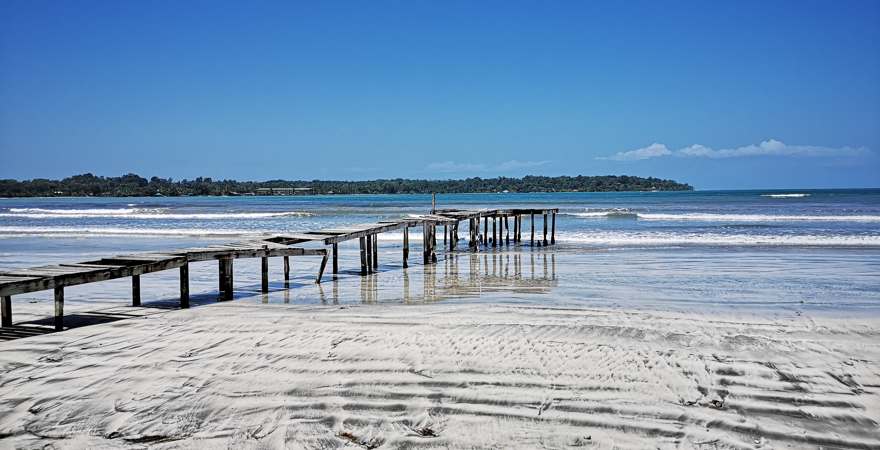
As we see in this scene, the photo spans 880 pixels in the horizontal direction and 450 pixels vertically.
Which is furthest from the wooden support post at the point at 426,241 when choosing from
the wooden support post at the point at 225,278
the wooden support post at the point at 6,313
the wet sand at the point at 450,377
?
the wooden support post at the point at 6,313

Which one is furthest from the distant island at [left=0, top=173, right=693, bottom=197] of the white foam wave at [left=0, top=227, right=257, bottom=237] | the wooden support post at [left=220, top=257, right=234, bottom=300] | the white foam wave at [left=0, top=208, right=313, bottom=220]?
the wooden support post at [left=220, top=257, right=234, bottom=300]

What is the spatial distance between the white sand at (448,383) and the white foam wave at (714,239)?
1359 centimetres

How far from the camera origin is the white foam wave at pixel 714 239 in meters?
21.0

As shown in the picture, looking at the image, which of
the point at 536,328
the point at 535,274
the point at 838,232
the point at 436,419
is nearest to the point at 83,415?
the point at 436,419

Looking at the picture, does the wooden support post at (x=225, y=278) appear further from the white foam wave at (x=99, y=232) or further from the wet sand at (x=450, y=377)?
the white foam wave at (x=99, y=232)

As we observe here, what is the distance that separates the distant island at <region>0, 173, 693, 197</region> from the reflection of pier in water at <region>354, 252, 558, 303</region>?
105 m

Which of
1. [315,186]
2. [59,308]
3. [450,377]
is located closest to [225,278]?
[59,308]

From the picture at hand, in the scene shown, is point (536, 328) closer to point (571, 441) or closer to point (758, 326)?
point (758, 326)

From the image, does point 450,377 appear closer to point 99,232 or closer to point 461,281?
point 461,281

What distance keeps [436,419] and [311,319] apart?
4.01 metres

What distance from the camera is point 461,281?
12.7 meters

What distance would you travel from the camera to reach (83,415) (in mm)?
4984

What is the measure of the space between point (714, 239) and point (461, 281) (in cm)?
1368

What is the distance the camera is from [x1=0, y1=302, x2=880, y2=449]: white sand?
15.0ft
